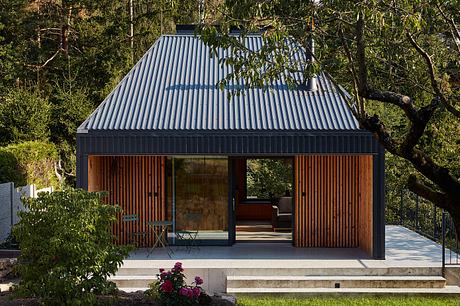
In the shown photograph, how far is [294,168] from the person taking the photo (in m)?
15.7

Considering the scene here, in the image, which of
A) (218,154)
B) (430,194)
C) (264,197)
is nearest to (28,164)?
(264,197)

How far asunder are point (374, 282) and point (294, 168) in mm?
4019

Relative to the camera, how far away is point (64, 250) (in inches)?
362

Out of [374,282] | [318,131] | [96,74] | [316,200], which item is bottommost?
[374,282]

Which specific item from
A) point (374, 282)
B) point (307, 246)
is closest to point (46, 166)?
point (307, 246)

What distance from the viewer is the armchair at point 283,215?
57.1ft

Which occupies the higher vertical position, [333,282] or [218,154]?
[218,154]

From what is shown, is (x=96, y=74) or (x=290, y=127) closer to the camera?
(x=290, y=127)

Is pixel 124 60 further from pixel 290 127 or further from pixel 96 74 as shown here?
pixel 290 127

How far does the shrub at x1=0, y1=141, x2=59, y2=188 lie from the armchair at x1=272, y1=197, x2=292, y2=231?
23.0 feet

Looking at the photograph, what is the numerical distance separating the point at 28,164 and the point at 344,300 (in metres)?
11.0

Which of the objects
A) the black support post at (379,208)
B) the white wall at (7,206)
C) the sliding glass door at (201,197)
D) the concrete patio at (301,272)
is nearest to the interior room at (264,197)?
the sliding glass door at (201,197)

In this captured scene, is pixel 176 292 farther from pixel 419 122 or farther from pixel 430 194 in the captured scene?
pixel 419 122

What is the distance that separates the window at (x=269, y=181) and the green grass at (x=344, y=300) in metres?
7.62
